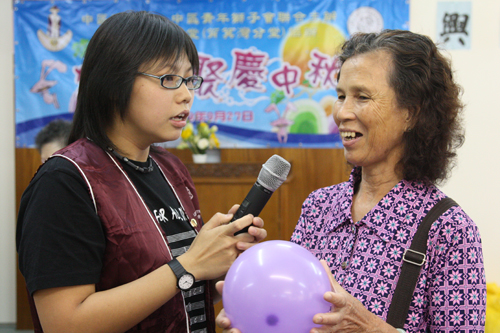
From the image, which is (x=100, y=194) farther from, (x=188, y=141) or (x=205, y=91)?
(x=205, y=91)

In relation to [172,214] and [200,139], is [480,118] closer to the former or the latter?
[200,139]

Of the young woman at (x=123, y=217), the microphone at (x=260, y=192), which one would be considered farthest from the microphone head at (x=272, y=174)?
the young woman at (x=123, y=217)

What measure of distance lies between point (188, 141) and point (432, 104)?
2.51m

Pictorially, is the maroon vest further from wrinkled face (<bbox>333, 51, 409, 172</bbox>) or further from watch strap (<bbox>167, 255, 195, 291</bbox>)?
wrinkled face (<bbox>333, 51, 409, 172</bbox>)

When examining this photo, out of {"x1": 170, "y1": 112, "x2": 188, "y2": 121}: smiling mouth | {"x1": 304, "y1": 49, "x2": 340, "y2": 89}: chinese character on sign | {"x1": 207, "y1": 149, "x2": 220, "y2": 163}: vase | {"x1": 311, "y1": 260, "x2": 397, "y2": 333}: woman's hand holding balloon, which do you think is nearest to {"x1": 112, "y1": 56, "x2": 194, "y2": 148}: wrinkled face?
{"x1": 170, "y1": 112, "x2": 188, "y2": 121}: smiling mouth

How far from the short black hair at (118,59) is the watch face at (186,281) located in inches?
17.6

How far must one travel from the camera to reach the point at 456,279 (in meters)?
1.10

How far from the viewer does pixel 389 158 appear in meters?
1.34

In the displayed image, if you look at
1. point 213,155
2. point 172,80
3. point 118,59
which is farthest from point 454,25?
point 118,59

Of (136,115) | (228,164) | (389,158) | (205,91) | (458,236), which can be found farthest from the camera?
(205,91)

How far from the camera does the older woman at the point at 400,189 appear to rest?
1.12 meters

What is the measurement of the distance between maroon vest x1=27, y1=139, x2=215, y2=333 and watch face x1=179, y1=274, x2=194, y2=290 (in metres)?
0.11

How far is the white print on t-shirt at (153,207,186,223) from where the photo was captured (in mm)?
1291

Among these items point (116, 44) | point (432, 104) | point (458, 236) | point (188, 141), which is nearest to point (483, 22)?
point (188, 141)
